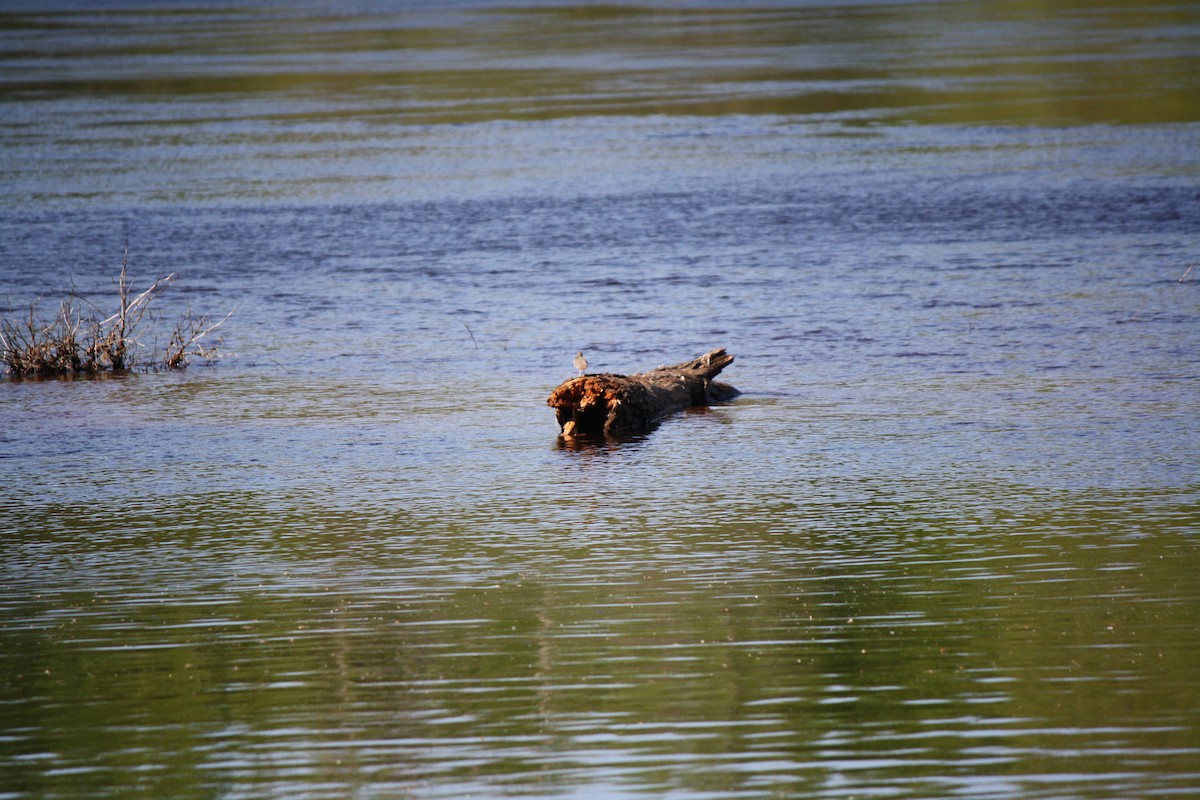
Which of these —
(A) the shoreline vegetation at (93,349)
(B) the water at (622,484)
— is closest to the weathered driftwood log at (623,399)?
(B) the water at (622,484)

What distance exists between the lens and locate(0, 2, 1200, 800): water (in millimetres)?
7086

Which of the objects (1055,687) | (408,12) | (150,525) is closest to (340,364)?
(150,525)

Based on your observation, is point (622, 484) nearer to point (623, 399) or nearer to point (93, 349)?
point (623, 399)

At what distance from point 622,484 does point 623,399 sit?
1959mm

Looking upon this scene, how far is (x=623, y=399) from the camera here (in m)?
14.1

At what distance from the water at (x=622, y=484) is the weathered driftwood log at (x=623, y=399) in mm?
284

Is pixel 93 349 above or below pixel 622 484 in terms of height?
above

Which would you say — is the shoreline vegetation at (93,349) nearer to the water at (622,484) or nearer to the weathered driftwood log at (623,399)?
the water at (622,484)

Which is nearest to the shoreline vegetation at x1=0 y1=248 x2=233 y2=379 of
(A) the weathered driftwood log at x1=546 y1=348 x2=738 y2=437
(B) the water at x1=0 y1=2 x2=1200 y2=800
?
(B) the water at x1=0 y1=2 x2=1200 y2=800

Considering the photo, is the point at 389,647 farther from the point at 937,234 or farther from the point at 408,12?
the point at 408,12

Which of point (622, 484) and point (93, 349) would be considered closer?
point (622, 484)

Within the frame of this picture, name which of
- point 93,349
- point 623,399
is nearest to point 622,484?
point 623,399

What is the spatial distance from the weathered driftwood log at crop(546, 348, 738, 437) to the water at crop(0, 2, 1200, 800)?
0.28 metres

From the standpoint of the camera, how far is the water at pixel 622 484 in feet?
23.2
